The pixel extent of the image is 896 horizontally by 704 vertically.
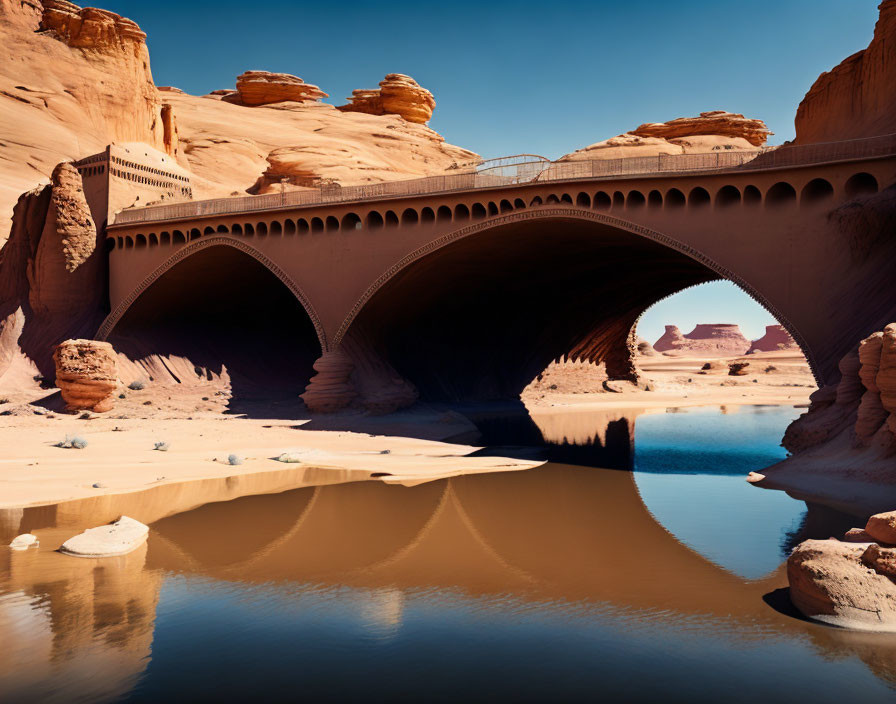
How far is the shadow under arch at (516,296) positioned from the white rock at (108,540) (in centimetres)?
2170

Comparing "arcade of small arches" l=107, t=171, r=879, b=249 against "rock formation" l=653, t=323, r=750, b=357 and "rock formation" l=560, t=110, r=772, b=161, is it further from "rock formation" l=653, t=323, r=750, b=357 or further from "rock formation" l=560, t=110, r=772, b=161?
"rock formation" l=653, t=323, r=750, b=357

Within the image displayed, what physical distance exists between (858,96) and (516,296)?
22.1 meters

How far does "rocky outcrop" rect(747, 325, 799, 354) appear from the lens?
14795 cm

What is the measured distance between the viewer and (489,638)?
38.0 feet

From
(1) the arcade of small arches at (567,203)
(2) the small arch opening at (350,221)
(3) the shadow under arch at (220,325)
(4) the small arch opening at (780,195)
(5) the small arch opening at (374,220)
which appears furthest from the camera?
(3) the shadow under arch at (220,325)

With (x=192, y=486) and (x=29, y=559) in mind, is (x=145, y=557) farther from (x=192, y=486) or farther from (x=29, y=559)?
(x=192, y=486)

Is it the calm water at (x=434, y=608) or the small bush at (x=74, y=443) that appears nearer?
the calm water at (x=434, y=608)

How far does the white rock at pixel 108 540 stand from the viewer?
50.0ft

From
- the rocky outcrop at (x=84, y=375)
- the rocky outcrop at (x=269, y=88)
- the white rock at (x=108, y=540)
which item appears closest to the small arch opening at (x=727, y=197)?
the white rock at (x=108, y=540)

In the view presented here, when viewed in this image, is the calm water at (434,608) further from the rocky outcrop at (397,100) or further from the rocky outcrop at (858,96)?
the rocky outcrop at (397,100)

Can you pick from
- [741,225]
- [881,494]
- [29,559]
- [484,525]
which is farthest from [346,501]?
[741,225]

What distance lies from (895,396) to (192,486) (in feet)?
64.4

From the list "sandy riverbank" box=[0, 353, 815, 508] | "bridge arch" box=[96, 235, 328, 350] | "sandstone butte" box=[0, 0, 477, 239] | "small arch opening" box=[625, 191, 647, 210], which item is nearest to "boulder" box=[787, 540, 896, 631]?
"sandy riverbank" box=[0, 353, 815, 508]

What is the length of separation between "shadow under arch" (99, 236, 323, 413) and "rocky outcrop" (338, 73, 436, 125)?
5563 cm
